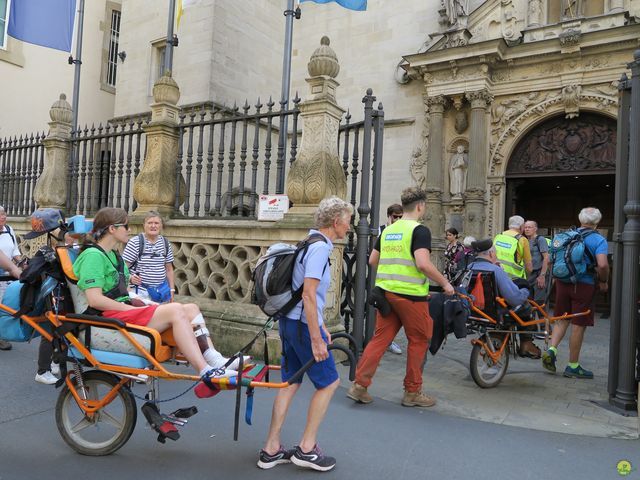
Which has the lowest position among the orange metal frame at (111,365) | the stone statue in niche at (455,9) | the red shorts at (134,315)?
the orange metal frame at (111,365)

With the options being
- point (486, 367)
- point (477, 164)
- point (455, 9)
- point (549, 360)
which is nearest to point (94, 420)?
point (486, 367)

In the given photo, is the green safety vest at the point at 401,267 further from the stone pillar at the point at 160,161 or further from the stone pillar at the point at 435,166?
the stone pillar at the point at 435,166

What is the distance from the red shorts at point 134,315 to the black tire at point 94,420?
397 millimetres

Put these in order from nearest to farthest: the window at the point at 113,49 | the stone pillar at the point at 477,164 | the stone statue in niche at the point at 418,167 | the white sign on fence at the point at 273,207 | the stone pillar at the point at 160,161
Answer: the white sign on fence at the point at 273,207 < the stone pillar at the point at 160,161 < the stone pillar at the point at 477,164 < the stone statue in niche at the point at 418,167 < the window at the point at 113,49

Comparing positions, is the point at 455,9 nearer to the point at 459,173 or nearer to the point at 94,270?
the point at 459,173

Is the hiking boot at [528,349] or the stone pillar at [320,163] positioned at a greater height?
the stone pillar at [320,163]

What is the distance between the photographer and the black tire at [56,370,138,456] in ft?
11.0

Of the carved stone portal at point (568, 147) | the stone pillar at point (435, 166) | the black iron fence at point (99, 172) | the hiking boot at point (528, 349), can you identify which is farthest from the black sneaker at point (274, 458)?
the carved stone portal at point (568, 147)

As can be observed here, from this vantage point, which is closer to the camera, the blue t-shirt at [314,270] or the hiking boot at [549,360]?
the blue t-shirt at [314,270]

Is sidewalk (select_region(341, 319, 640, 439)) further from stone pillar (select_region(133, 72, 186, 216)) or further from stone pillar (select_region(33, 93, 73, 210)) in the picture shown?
stone pillar (select_region(33, 93, 73, 210))

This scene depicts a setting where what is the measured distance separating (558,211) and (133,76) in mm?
13947

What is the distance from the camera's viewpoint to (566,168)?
12.4m

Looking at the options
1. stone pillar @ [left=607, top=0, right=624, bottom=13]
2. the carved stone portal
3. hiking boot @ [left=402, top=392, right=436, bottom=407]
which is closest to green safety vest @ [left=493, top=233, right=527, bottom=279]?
hiking boot @ [left=402, top=392, right=436, bottom=407]

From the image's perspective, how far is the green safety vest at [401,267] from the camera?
4.57 meters
